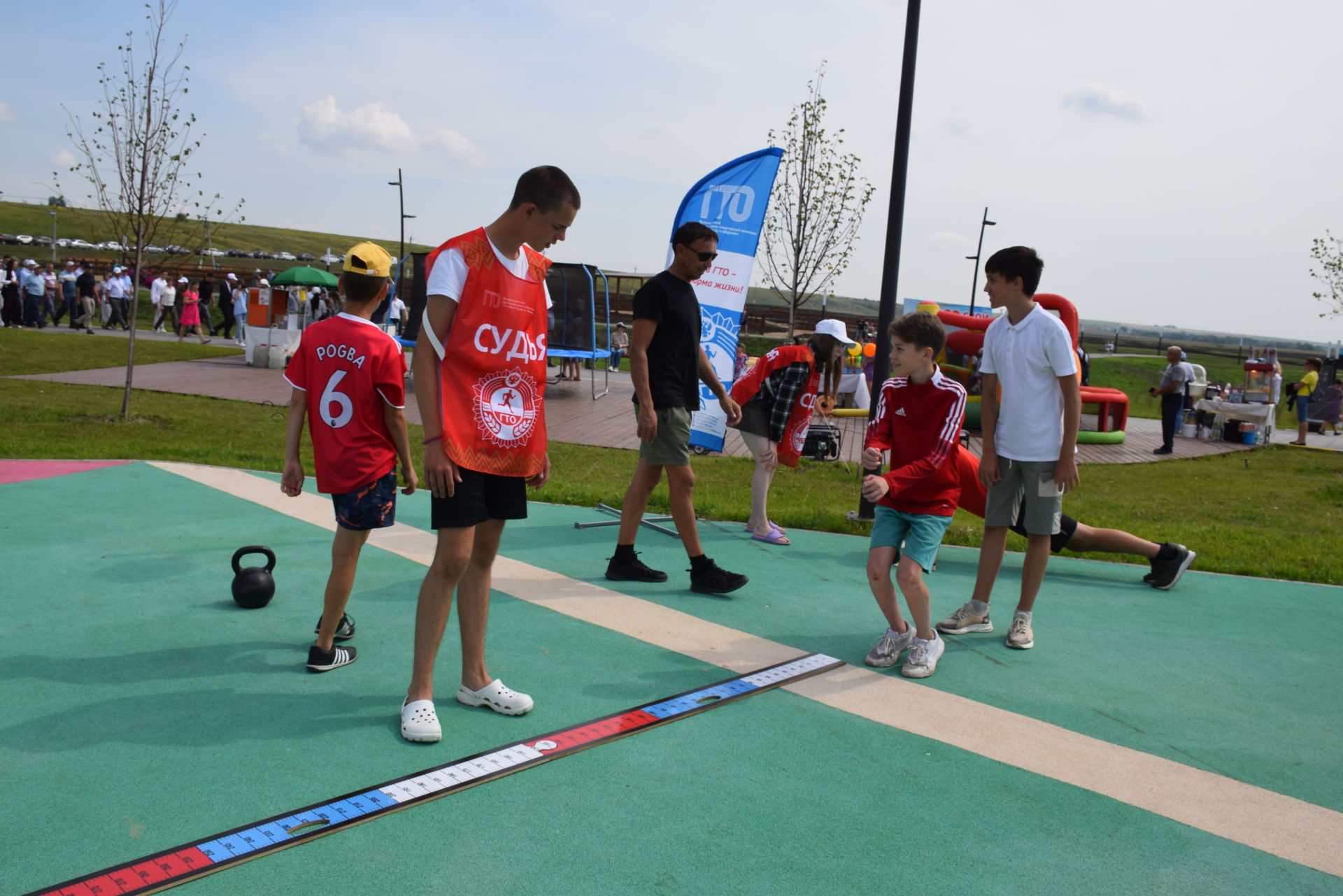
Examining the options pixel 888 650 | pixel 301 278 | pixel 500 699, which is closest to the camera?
pixel 500 699

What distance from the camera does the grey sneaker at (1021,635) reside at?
4.75 meters

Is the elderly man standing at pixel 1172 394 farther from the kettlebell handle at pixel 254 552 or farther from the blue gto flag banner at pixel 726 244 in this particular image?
the kettlebell handle at pixel 254 552

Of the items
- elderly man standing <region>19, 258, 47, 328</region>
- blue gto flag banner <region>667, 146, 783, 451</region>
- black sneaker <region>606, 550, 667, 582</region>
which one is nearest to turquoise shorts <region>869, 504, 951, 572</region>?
black sneaker <region>606, 550, 667, 582</region>

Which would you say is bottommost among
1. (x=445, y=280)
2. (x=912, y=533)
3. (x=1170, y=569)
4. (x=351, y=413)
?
(x=1170, y=569)

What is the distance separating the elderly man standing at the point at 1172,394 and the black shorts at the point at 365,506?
16.2 metres

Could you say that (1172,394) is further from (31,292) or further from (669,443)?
(31,292)

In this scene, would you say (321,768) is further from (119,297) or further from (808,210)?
(119,297)

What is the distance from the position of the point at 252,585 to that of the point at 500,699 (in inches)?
68.5

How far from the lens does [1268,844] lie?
2.91 m

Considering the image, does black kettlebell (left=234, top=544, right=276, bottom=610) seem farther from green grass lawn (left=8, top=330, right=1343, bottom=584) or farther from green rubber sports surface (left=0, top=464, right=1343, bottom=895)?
green grass lawn (left=8, top=330, right=1343, bottom=584)

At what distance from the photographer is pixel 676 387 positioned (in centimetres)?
545

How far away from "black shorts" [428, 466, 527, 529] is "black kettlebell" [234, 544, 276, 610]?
1735mm

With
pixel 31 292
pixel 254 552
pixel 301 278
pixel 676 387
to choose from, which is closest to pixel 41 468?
pixel 254 552

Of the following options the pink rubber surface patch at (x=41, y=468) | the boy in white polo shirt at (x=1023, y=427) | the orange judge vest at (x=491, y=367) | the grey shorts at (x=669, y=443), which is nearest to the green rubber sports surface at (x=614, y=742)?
the boy in white polo shirt at (x=1023, y=427)
